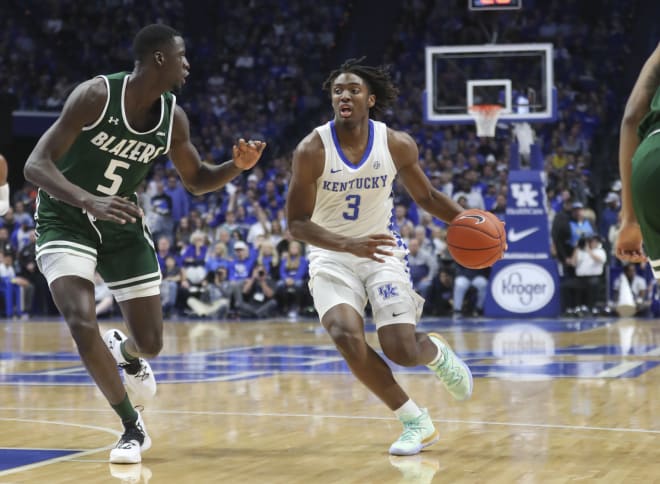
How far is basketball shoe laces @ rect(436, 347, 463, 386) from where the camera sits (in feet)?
18.9

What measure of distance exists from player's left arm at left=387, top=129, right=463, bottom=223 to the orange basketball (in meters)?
0.08

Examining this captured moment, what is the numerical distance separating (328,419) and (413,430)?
119 cm

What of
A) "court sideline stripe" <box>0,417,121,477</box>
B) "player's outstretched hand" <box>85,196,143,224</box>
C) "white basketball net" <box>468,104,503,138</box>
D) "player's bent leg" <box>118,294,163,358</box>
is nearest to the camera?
"player's outstretched hand" <box>85,196,143,224</box>

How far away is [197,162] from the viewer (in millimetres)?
5789

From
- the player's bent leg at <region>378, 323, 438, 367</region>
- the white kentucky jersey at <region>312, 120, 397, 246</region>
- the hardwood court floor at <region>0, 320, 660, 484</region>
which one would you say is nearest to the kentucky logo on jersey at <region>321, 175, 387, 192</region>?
the white kentucky jersey at <region>312, 120, 397, 246</region>

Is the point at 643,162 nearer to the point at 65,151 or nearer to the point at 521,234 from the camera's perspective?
the point at 65,151

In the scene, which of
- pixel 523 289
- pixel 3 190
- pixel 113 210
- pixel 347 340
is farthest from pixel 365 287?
pixel 523 289

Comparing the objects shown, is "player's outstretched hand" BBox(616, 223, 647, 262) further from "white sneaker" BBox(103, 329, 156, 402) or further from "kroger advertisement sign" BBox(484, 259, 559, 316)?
"kroger advertisement sign" BBox(484, 259, 559, 316)

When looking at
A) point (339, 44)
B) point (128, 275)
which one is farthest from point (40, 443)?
point (339, 44)

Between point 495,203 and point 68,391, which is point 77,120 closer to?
point 68,391

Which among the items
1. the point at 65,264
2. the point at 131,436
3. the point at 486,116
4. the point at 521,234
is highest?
the point at 486,116

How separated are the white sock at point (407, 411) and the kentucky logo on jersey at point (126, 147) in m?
1.69

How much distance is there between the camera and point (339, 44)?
24781 mm

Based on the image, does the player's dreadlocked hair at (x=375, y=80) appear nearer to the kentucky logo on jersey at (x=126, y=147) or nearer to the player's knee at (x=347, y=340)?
the kentucky logo on jersey at (x=126, y=147)
